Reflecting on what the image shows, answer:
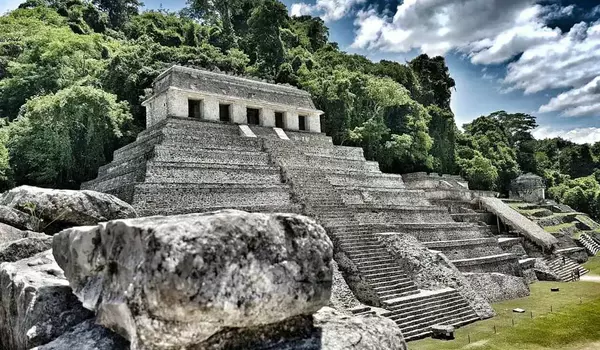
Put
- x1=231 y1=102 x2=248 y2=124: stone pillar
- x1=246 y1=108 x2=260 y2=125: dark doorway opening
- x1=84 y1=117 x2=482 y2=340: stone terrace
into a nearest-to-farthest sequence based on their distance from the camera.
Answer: x1=84 y1=117 x2=482 y2=340: stone terrace, x1=231 y1=102 x2=248 y2=124: stone pillar, x1=246 y1=108 x2=260 y2=125: dark doorway opening

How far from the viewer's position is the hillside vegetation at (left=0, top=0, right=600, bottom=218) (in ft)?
71.5

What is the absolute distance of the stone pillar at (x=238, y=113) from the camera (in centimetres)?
2161

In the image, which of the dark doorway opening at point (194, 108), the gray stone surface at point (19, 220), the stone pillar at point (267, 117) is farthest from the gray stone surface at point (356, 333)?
the stone pillar at point (267, 117)

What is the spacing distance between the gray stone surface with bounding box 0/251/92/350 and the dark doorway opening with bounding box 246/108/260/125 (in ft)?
59.9

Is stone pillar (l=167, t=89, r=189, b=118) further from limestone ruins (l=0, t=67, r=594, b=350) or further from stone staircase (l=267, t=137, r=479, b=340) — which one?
stone staircase (l=267, t=137, r=479, b=340)

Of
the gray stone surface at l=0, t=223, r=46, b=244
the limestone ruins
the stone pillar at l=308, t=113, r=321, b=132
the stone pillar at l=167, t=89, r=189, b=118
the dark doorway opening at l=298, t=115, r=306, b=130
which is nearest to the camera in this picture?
the limestone ruins

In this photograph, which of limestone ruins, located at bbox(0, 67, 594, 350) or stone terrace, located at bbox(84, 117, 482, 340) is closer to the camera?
limestone ruins, located at bbox(0, 67, 594, 350)

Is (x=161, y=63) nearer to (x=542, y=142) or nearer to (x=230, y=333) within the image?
(x=230, y=333)

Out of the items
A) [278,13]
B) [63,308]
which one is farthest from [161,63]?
[63,308]

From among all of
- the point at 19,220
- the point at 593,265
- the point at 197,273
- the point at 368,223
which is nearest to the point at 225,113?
the point at 368,223

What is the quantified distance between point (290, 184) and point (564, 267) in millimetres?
16368

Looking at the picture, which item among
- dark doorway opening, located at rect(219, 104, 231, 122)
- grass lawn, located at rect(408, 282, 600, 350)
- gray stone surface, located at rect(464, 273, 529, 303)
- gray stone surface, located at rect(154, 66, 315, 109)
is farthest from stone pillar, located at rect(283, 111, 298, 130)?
grass lawn, located at rect(408, 282, 600, 350)

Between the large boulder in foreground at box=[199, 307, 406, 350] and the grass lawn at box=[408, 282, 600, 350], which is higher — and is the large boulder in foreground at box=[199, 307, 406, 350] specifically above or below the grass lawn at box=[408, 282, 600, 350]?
above

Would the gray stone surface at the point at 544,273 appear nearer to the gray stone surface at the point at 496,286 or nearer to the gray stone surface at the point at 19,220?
the gray stone surface at the point at 496,286
